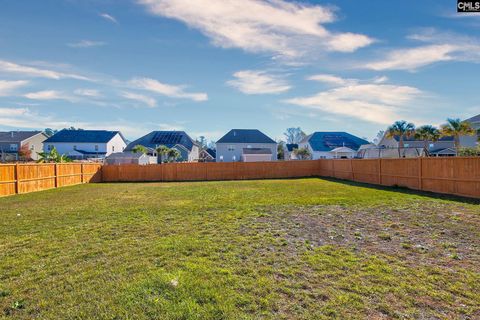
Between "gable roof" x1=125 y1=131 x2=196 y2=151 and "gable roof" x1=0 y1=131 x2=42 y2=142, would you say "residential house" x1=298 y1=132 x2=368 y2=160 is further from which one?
"gable roof" x1=0 y1=131 x2=42 y2=142

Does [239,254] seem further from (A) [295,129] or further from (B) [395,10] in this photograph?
(A) [295,129]

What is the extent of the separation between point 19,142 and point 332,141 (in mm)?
51540

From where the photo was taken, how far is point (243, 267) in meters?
4.11

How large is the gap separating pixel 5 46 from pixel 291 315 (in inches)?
595

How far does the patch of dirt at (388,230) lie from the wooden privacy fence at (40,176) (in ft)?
43.6

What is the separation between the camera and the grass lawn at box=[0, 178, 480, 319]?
303 cm

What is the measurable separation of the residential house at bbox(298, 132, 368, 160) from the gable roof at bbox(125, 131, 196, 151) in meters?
20.8

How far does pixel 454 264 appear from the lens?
13.8 ft

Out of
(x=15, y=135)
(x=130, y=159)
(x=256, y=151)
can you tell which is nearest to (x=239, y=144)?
(x=256, y=151)

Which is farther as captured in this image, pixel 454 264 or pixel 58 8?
pixel 58 8

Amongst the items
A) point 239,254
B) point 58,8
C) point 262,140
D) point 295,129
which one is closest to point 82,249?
point 239,254

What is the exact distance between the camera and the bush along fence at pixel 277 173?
39.4 feet

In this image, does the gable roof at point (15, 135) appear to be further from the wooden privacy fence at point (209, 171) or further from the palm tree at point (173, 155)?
the wooden privacy fence at point (209, 171)

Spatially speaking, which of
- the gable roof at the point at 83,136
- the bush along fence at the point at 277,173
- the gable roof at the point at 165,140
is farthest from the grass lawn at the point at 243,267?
the gable roof at the point at 83,136
